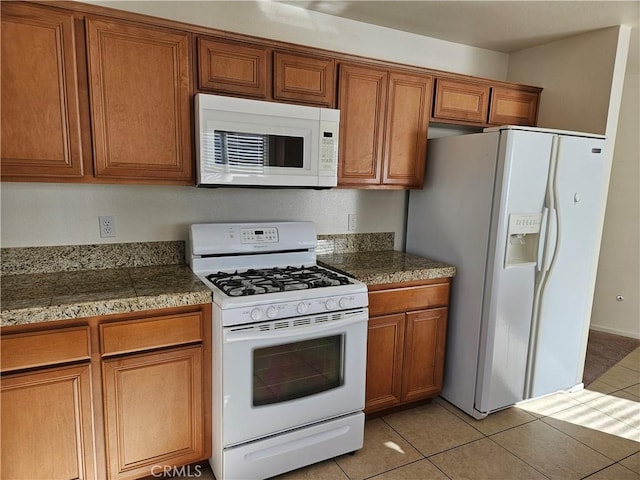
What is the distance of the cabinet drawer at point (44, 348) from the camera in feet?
4.92

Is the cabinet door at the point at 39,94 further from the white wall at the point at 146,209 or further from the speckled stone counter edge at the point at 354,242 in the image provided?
the speckled stone counter edge at the point at 354,242

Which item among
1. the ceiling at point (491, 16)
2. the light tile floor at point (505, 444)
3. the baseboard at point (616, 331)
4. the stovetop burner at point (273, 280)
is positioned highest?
the ceiling at point (491, 16)

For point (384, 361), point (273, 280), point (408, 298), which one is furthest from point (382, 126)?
point (384, 361)

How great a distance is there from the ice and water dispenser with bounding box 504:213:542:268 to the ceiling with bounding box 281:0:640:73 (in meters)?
1.21

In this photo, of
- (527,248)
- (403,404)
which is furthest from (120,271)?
(527,248)

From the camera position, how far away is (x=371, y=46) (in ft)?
8.88

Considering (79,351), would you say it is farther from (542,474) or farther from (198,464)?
(542,474)

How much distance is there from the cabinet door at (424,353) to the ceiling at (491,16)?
180 centimetres

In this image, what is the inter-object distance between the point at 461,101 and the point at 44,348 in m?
2.63

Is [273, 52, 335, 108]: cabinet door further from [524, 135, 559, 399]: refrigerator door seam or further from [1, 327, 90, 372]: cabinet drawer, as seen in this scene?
[1, 327, 90, 372]: cabinet drawer

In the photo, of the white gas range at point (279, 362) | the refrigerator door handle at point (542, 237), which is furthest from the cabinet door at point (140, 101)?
the refrigerator door handle at point (542, 237)

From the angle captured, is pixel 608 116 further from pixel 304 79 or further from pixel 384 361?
pixel 384 361

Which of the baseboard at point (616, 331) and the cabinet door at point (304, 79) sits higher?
the cabinet door at point (304, 79)

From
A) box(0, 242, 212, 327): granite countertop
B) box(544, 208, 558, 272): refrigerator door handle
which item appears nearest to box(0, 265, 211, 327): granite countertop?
box(0, 242, 212, 327): granite countertop
